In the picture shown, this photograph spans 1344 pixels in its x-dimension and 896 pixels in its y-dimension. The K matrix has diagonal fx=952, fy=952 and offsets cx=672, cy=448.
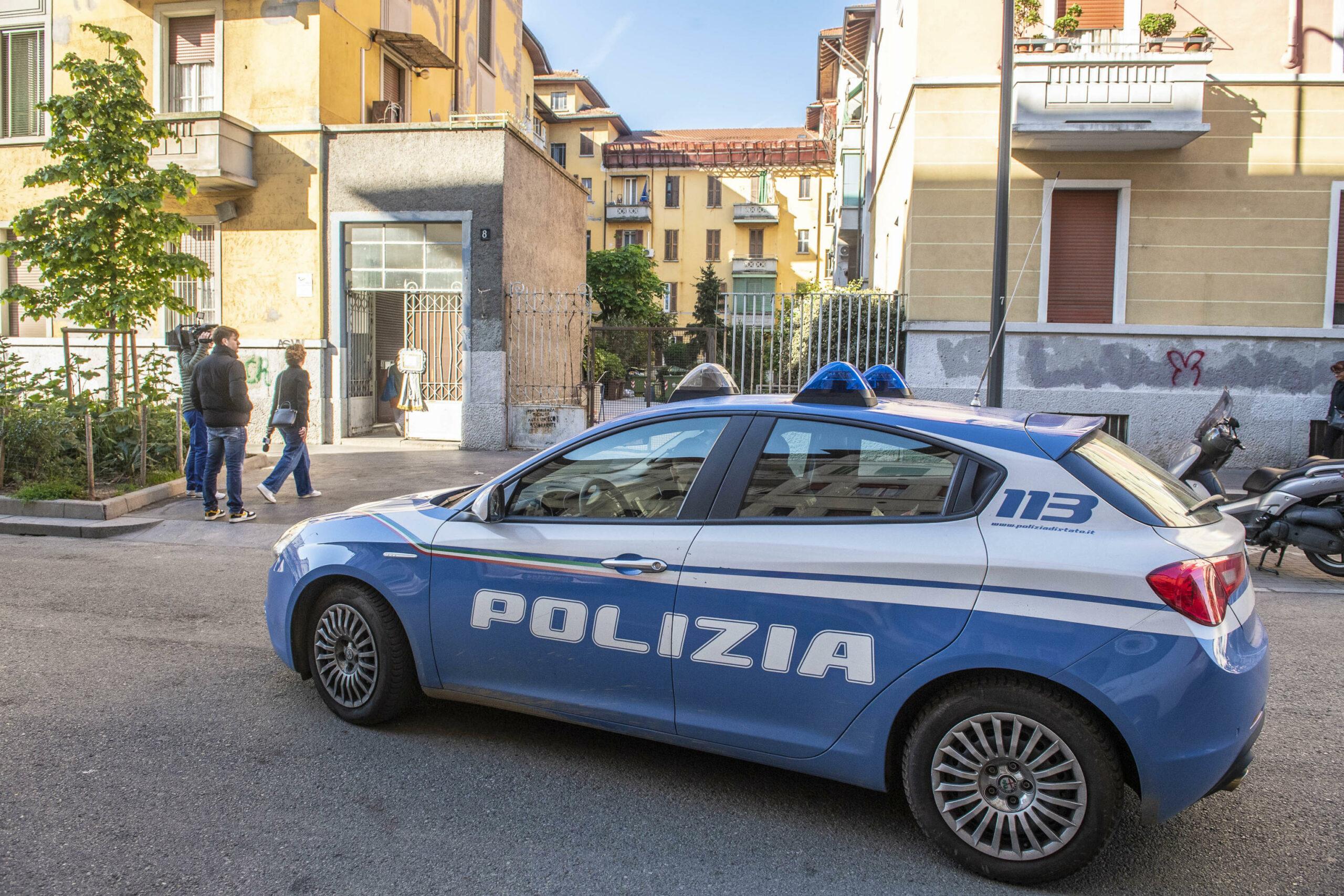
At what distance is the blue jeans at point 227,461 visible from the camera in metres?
9.33

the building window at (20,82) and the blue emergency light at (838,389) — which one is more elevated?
the building window at (20,82)

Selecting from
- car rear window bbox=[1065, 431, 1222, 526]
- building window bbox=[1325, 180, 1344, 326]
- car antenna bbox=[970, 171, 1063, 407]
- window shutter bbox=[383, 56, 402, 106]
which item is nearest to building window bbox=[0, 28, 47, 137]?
window shutter bbox=[383, 56, 402, 106]

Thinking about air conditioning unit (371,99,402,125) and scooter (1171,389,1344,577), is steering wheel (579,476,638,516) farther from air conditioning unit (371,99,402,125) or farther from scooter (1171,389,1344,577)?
air conditioning unit (371,99,402,125)

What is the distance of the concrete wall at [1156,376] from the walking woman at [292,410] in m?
8.24

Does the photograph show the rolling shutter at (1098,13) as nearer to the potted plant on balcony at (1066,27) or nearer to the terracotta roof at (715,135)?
the potted plant on balcony at (1066,27)

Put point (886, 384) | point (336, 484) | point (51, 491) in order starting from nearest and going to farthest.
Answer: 1. point (886, 384)
2. point (51, 491)
3. point (336, 484)

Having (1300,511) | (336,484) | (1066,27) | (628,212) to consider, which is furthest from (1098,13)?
(628,212)

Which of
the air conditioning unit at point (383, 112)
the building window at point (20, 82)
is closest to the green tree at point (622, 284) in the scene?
the air conditioning unit at point (383, 112)

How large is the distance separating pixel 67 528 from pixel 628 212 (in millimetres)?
47135

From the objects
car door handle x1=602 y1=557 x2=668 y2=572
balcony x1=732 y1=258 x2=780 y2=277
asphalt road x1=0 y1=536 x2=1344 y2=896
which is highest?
balcony x1=732 y1=258 x2=780 y2=277

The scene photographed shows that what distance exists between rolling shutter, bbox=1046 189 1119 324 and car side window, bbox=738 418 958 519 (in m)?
11.7

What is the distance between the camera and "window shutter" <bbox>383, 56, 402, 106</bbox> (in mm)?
18422

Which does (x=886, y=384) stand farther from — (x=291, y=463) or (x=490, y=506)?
(x=291, y=463)

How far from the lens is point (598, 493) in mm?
3912
